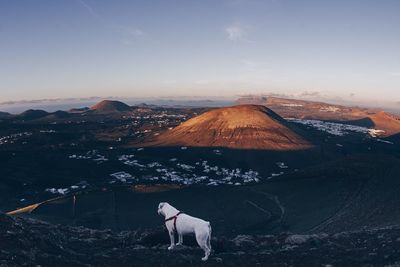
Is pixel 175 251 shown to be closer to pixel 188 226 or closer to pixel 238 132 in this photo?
pixel 188 226

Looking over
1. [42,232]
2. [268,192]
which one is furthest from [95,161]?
[42,232]

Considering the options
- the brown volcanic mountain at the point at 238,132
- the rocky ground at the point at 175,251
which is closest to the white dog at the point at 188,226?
the rocky ground at the point at 175,251

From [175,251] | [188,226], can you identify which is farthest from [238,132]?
[188,226]

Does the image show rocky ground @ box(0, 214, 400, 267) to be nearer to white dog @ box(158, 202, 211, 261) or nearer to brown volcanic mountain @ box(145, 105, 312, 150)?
white dog @ box(158, 202, 211, 261)

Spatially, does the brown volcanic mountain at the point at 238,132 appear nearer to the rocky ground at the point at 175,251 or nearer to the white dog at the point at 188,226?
the rocky ground at the point at 175,251

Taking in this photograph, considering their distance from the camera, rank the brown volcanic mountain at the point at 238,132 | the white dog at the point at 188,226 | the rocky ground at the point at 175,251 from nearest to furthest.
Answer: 1. the rocky ground at the point at 175,251
2. the white dog at the point at 188,226
3. the brown volcanic mountain at the point at 238,132

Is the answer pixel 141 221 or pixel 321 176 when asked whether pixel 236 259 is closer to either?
pixel 141 221
